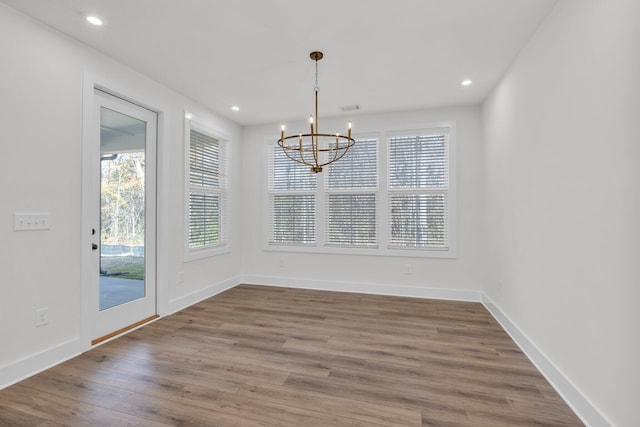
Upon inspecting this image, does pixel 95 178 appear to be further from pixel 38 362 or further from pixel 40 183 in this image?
pixel 38 362

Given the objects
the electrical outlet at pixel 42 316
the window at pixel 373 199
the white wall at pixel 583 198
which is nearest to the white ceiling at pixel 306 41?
the white wall at pixel 583 198

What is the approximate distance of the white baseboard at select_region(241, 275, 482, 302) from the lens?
14.2 feet

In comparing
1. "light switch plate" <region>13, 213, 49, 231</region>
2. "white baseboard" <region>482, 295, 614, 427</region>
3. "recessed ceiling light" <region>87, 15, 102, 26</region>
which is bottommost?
"white baseboard" <region>482, 295, 614, 427</region>

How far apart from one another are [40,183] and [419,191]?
410cm

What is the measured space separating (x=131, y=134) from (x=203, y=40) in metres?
1.33

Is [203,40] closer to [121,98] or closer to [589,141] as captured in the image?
[121,98]

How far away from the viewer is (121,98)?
3.14 meters

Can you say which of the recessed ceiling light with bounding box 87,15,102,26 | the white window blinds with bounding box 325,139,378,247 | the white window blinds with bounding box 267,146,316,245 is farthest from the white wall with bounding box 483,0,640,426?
the recessed ceiling light with bounding box 87,15,102,26

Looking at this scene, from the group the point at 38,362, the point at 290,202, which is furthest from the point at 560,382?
the point at 290,202

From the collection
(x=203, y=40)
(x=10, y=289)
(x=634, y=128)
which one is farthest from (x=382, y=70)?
(x=10, y=289)

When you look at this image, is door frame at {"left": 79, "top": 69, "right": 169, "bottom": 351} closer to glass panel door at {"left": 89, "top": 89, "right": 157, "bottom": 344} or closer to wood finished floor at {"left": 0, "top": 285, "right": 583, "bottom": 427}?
glass panel door at {"left": 89, "top": 89, "right": 157, "bottom": 344}

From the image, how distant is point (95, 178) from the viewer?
2.85 m

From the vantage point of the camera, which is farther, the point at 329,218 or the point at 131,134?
the point at 329,218

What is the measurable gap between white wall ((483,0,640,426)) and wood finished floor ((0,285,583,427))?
441 millimetres
